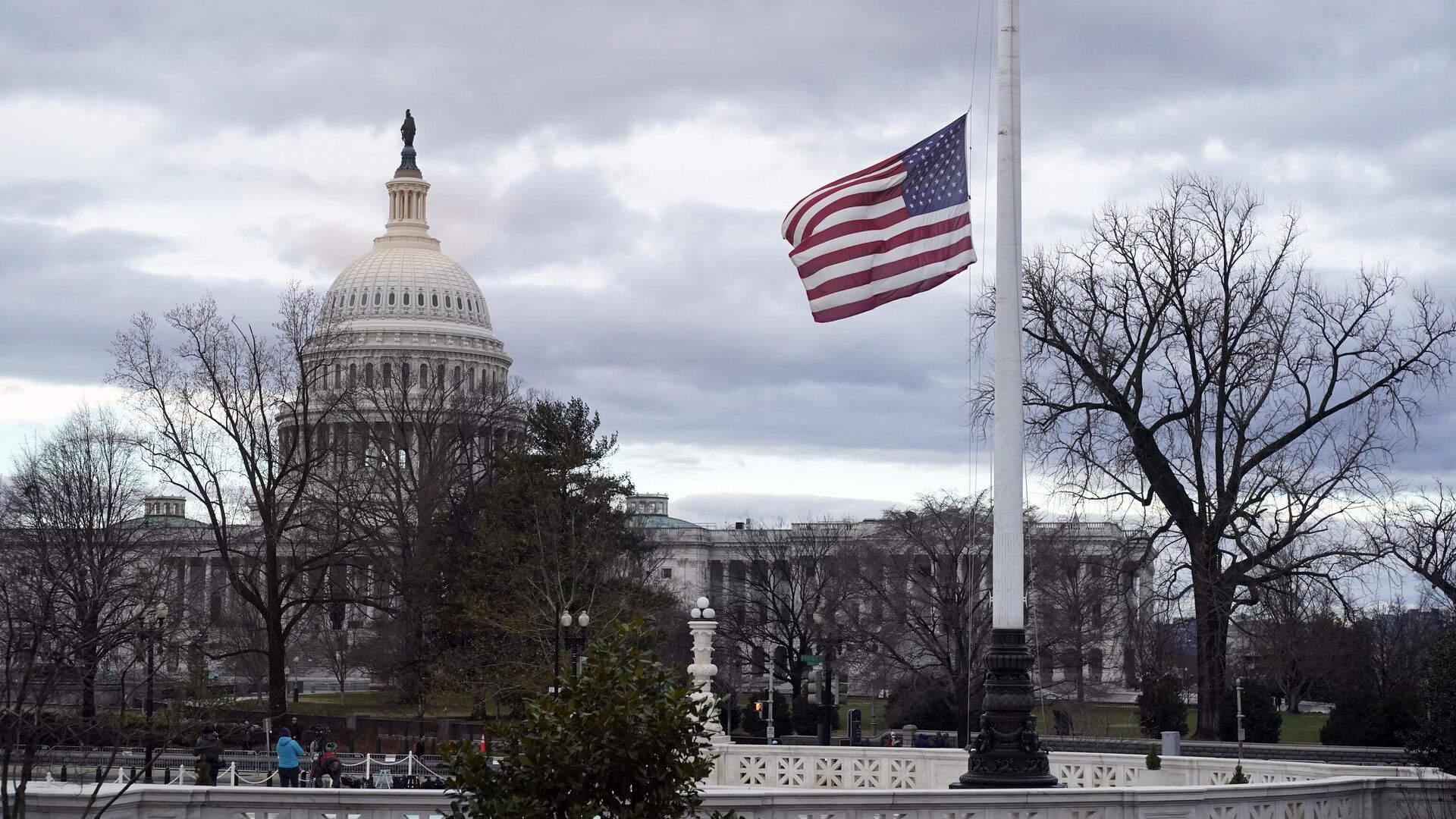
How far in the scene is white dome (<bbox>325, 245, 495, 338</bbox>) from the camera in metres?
145

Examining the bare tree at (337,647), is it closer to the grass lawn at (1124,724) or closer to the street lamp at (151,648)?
the street lamp at (151,648)

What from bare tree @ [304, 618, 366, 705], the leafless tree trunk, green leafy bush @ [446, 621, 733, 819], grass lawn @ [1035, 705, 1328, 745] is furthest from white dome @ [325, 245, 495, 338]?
green leafy bush @ [446, 621, 733, 819]

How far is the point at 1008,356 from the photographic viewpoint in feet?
66.1

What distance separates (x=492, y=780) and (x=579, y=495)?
53.5 metres

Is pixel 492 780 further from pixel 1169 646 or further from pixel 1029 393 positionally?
pixel 1169 646

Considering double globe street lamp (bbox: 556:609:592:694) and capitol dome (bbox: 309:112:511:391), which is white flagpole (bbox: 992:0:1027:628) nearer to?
double globe street lamp (bbox: 556:609:592:694)

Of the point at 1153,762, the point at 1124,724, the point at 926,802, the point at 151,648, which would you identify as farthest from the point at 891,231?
the point at 1124,724

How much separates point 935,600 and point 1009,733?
152ft

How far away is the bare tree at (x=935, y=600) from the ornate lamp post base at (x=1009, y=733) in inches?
1273

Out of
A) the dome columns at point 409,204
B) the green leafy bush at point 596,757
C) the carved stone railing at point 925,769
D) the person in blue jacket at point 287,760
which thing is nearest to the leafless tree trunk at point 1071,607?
the carved stone railing at point 925,769

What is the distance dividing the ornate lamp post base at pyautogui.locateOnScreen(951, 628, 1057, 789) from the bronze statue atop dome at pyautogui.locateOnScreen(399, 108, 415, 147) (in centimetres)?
15237

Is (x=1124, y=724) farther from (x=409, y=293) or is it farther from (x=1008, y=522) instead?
(x=409, y=293)

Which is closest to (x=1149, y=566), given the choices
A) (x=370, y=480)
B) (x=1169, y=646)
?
(x=1169, y=646)

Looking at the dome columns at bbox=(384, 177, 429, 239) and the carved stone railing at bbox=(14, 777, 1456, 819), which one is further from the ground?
the dome columns at bbox=(384, 177, 429, 239)
